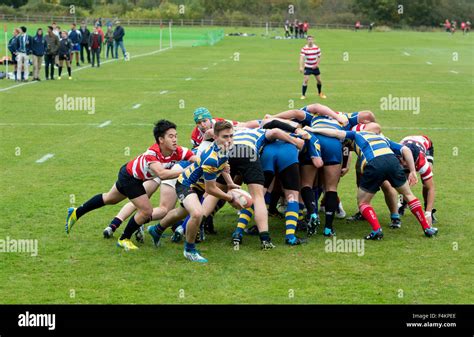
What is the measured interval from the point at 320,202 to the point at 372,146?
7.70 feet

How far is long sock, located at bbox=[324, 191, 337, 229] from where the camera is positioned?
12.3m

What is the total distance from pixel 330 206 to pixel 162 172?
8.70ft

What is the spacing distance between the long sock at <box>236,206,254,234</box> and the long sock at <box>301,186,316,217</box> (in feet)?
2.86

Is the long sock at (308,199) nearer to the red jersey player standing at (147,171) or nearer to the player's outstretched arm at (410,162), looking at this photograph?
the player's outstretched arm at (410,162)

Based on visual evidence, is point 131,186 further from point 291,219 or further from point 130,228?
point 291,219

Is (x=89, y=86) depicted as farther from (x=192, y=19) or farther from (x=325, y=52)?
(x=192, y=19)

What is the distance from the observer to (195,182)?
36.9 ft

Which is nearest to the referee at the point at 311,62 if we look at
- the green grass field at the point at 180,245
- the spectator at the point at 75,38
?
the green grass field at the point at 180,245

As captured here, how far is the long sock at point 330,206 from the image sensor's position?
1230cm

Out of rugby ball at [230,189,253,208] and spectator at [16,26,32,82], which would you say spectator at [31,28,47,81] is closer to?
spectator at [16,26,32,82]

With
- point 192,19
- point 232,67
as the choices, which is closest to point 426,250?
point 232,67

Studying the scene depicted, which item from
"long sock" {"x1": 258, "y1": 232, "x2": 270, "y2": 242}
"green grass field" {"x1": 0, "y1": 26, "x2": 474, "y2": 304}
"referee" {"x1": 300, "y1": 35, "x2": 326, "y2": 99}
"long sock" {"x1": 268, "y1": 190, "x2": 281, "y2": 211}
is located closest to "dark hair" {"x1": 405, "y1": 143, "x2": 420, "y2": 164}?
"green grass field" {"x1": 0, "y1": 26, "x2": 474, "y2": 304}

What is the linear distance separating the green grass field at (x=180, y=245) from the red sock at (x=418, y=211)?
254 mm

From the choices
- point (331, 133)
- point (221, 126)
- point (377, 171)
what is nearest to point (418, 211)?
point (377, 171)
